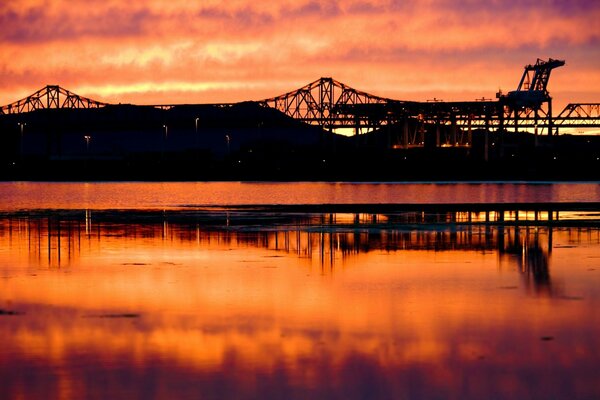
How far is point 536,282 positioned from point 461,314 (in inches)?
197

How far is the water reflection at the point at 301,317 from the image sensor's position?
1411cm

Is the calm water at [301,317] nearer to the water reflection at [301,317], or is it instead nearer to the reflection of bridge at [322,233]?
the water reflection at [301,317]

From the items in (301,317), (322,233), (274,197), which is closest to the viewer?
(301,317)

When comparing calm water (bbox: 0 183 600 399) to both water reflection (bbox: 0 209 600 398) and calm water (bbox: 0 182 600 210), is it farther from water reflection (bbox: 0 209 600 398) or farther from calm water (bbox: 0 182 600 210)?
calm water (bbox: 0 182 600 210)

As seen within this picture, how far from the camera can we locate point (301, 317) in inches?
748

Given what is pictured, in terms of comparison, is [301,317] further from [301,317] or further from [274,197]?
[274,197]

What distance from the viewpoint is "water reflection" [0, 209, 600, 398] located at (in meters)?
14.1

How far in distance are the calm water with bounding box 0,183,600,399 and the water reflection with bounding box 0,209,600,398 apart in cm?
5

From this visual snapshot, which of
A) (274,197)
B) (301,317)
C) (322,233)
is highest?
(274,197)

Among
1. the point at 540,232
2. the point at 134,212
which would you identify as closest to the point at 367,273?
the point at 540,232

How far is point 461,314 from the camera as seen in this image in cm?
1928

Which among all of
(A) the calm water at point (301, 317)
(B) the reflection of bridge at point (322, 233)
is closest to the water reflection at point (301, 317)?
(A) the calm water at point (301, 317)

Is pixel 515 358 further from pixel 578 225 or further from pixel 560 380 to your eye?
pixel 578 225

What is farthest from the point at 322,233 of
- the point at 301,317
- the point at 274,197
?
the point at 274,197
